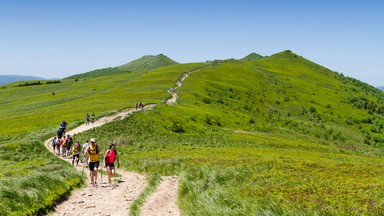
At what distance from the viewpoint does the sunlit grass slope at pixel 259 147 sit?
643 inches

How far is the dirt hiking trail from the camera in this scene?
16953mm

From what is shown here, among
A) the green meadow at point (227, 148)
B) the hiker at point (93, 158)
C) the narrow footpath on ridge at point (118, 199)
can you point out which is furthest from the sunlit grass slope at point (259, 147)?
the hiker at point (93, 158)

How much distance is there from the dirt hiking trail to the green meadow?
57 cm

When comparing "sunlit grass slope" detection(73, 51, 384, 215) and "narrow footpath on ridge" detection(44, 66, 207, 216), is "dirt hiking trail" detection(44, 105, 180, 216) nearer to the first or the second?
"narrow footpath on ridge" detection(44, 66, 207, 216)

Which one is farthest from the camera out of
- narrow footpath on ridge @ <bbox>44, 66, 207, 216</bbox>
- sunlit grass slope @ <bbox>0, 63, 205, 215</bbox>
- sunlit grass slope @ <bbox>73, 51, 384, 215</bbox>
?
narrow footpath on ridge @ <bbox>44, 66, 207, 216</bbox>

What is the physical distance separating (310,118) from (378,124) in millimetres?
29040

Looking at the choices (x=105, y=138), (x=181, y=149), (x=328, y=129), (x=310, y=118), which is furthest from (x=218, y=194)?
(x=310, y=118)

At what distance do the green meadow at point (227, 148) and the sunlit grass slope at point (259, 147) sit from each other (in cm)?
11

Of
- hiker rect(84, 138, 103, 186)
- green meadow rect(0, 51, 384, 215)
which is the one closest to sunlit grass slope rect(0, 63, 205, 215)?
green meadow rect(0, 51, 384, 215)

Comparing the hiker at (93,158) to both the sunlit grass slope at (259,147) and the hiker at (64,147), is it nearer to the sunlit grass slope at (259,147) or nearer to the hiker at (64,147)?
the sunlit grass slope at (259,147)

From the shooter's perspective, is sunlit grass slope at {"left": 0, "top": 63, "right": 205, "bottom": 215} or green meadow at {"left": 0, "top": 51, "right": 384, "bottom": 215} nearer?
sunlit grass slope at {"left": 0, "top": 63, "right": 205, "bottom": 215}

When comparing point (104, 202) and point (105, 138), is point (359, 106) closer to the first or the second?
point (105, 138)

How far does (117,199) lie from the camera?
1912 cm

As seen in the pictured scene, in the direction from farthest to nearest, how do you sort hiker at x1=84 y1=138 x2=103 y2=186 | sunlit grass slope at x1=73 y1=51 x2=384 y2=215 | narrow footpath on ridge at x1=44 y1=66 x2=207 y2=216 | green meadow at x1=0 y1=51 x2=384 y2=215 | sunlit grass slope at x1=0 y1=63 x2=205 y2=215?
hiker at x1=84 y1=138 x2=103 y2=186, narrow footpath on ridge at x1=44 y1=66 x2=207 y2=216, sunlit grass slope at x1=73 y1=51 x2=384 y2=215, green meadow at x1=0 y1=51 x2=384 y2=215, sunlit grass slope at x1=0 y1=63 x2=205 y2=215
